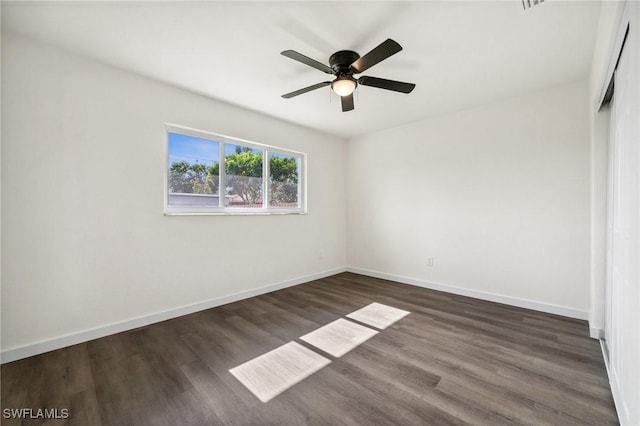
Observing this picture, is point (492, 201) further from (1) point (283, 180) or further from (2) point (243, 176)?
(2) point (243, 176)

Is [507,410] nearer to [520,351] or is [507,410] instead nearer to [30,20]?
[520,351]

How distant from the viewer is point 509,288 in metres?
3.27

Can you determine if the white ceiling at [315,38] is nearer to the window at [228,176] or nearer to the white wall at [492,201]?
the white wall at [492,201]

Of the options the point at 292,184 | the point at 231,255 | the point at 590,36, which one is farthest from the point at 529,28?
the point at 231,255

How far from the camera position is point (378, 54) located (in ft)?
6.20

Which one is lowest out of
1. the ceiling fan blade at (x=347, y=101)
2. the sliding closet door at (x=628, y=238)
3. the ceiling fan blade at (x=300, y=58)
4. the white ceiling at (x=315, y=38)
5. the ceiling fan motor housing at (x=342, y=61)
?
the sliding closet door at (x=628, y=238)

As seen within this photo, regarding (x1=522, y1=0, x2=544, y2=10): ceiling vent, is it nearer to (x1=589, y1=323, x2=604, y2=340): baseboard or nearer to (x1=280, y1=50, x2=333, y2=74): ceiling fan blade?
(x1=280, y1=50, x2=333, y2=74): ceiling fan blade

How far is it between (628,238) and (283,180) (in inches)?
144

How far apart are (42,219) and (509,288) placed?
4.90 metres
